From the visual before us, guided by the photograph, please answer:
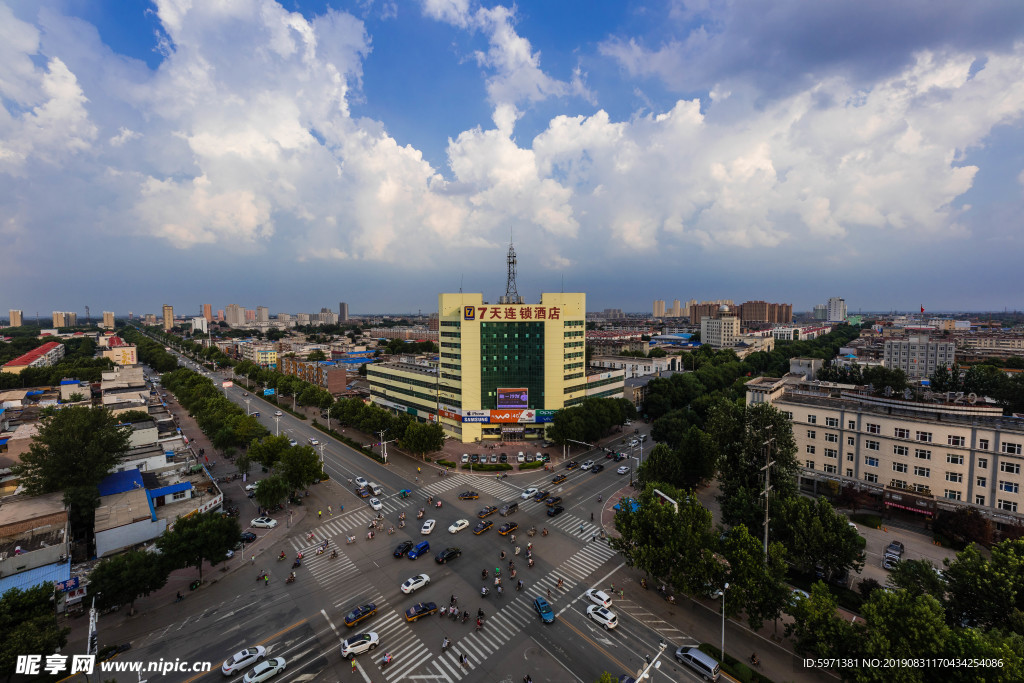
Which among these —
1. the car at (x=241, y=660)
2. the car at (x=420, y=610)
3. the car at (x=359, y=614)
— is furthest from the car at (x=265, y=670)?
the car at (x=420, y=610)

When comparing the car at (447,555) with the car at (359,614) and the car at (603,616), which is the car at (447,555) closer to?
the car at (359,614)

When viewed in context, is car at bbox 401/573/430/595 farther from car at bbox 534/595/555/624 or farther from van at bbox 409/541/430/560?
car at bbox 534/595/555/624

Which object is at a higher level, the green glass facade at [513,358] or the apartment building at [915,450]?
the green glass facade at [513,358]

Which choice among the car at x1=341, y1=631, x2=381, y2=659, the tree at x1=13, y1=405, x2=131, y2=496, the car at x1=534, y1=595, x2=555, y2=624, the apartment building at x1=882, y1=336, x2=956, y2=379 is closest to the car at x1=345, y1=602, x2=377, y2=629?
the car at x1=341, y1=631, x2=381, y2=659

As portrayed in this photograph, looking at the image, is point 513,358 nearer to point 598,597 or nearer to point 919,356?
point 598,597

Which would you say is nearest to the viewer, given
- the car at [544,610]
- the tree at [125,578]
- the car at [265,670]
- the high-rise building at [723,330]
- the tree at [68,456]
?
the car at [265,670]

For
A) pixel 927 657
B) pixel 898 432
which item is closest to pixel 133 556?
pixel 927 657
